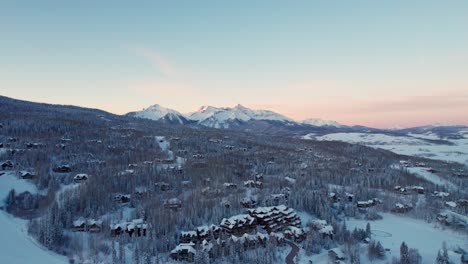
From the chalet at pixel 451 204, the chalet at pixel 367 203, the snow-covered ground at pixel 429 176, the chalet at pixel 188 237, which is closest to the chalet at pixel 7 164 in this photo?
the chalet at pixel 188 237

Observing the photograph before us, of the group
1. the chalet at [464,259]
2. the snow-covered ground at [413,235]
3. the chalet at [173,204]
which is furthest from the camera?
the chalet at [173,204]

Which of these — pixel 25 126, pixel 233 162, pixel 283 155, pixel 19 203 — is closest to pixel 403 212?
pixel 233 162

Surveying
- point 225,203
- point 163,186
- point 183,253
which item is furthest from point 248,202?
point 183,253

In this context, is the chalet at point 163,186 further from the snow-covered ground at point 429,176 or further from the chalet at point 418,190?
the snow-covered ground at point 429,176

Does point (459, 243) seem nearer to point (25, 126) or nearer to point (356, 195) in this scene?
point (356, 195)

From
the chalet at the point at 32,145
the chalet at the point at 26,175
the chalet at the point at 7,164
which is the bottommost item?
the chalet at the point at 26,175
